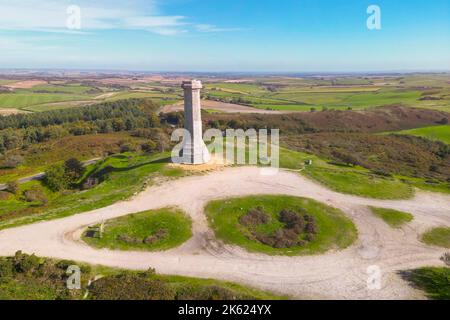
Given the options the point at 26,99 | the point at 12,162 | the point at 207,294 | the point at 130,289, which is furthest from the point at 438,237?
the point at 26,99

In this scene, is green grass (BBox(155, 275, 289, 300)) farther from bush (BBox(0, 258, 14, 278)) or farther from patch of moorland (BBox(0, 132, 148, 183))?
patch of moorland (BBox(0, 132, 148, 183))

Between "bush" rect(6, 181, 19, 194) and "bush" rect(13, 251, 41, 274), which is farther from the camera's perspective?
"bush" rect(6, 181, 19, 194)

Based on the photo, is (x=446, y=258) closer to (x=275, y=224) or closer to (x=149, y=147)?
(x=275, y=224)

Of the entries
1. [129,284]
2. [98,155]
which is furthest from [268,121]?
[129,284]

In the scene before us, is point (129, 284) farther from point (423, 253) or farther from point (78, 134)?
point (78, 134)

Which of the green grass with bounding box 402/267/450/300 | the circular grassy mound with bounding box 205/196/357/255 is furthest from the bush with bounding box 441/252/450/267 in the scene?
the circular grassy mound with bounding box 205/196/357/255

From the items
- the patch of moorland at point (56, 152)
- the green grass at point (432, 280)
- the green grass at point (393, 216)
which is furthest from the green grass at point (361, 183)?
the patch of moorland at point (56, 152)

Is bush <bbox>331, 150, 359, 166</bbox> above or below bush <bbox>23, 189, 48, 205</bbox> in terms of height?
above
